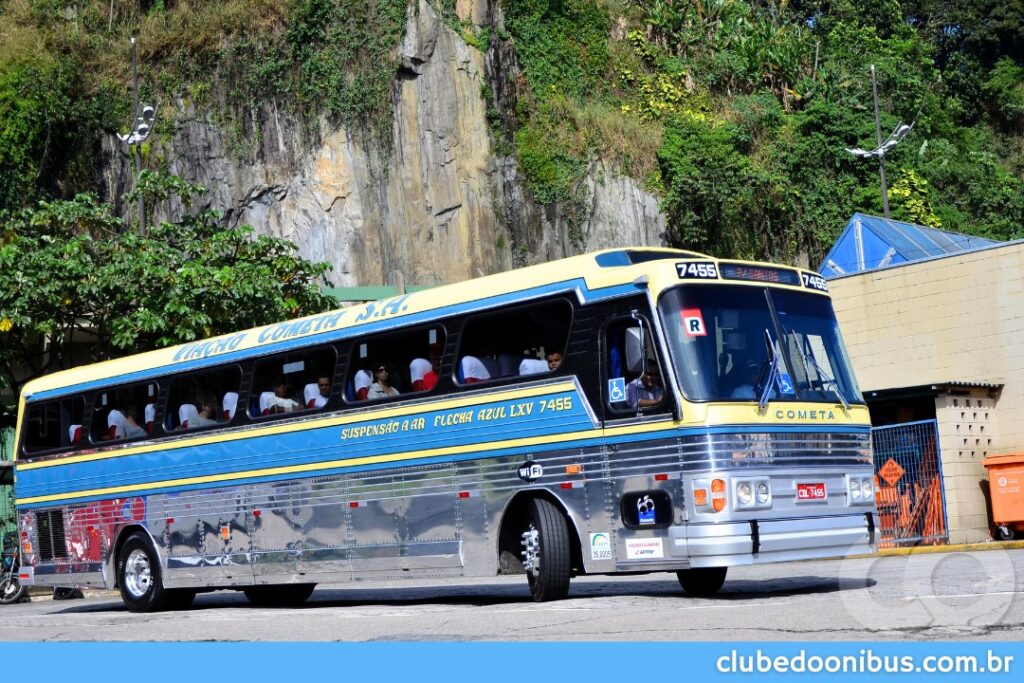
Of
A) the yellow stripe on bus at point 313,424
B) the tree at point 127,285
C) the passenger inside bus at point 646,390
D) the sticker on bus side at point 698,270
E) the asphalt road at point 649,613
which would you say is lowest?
the asphalt road at point 649,613

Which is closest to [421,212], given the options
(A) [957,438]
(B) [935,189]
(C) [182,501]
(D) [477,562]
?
(B) [935,189]

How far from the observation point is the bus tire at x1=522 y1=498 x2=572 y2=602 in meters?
12.3

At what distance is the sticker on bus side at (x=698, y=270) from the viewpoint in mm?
11883

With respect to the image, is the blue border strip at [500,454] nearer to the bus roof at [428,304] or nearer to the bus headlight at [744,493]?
the bus headlight at [744,493]

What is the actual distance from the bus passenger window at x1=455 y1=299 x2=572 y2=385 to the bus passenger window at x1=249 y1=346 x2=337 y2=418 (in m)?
2.18

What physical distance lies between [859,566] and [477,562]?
6.52m

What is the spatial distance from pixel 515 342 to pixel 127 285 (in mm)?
14593

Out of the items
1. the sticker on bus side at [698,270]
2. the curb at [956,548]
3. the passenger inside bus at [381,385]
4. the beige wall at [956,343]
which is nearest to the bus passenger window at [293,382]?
the passenger inside bus at [381,385]

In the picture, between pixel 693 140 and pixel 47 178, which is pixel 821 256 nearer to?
pixel 693 140

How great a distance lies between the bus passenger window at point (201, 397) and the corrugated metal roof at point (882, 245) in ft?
61.5

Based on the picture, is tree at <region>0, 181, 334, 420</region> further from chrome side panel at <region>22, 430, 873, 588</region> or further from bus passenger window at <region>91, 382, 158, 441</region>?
chrome side panel at <region>22, 430, 873, 588</region>

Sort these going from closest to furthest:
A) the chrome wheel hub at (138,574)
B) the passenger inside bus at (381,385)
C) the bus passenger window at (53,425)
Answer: the passenger inside bus at (381,385) < the chrome wheel hub at (138,574) < the bus passenger window at (53,425)

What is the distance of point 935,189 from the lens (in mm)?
56094

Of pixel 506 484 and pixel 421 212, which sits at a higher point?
pixel 421 212
